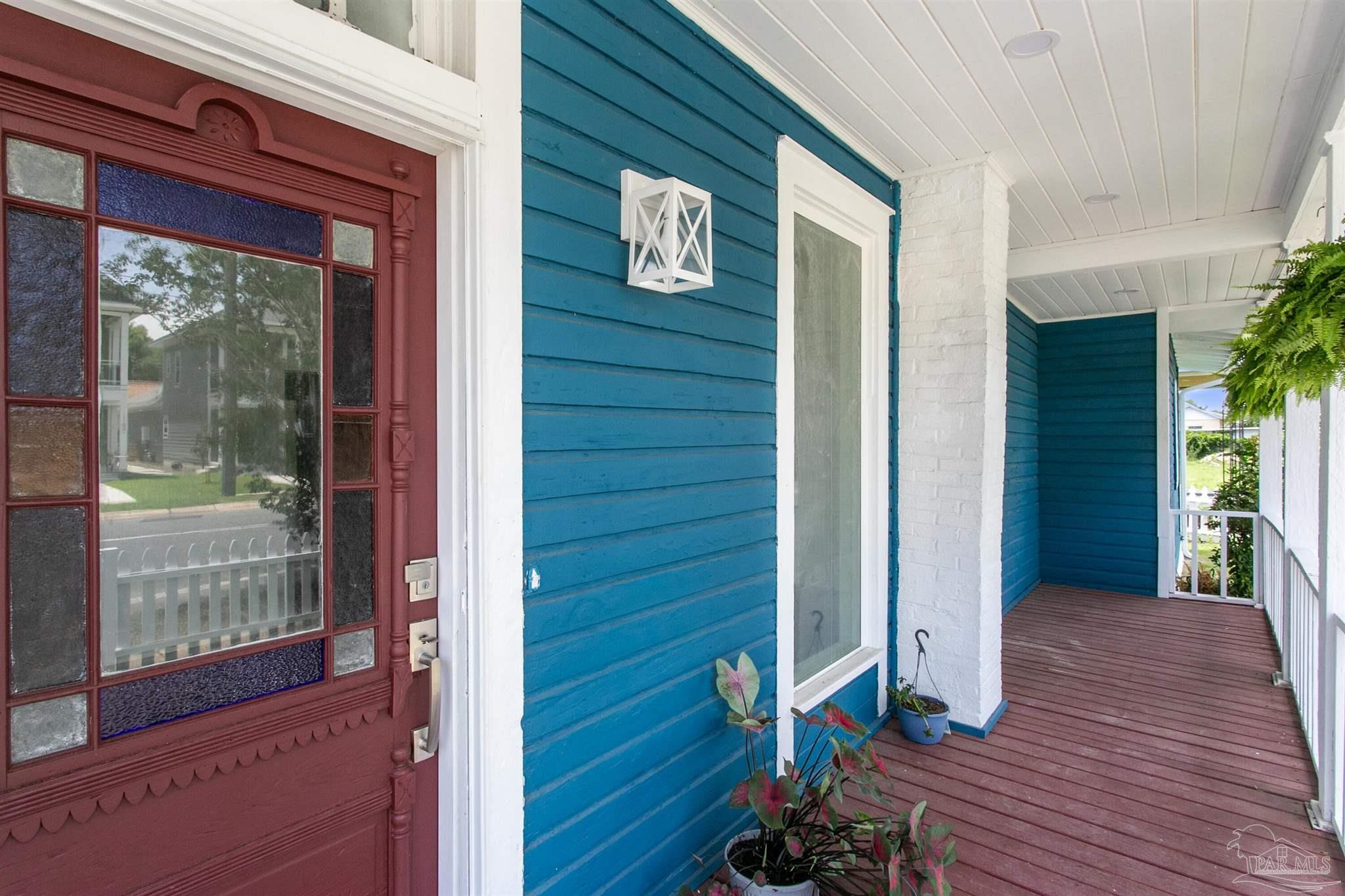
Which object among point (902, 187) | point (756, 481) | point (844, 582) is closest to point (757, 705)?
point (756, 481)

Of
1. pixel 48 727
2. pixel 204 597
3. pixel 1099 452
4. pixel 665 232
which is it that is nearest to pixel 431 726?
pixel 204 597

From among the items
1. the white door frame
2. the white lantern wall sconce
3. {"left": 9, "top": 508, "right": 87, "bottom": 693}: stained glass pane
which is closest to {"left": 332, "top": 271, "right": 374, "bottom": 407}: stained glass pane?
the white door frame

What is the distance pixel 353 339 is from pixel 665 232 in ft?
2.63

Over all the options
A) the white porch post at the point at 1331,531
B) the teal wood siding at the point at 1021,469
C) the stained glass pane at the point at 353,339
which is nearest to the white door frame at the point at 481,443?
the stained glass pane at the point at 353,339

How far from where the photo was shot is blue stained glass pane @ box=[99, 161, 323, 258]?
107 cm

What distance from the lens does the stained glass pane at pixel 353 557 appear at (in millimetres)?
1341

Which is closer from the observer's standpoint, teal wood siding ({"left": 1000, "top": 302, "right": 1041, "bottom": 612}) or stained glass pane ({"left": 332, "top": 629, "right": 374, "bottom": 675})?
stained glass pane ({"left": 332, "top": 629, "right": 374, "bottom": 675})

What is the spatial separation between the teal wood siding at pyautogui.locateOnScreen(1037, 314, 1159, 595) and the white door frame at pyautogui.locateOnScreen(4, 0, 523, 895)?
660 centimetres

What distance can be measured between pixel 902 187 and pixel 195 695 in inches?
135

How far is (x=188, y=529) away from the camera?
1150 mm

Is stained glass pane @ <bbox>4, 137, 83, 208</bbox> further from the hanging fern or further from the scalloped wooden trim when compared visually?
the hanging fern

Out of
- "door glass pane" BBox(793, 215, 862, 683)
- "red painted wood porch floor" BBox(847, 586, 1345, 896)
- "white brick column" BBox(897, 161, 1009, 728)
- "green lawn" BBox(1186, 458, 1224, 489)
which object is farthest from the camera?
"green lawn" BBox(1186, 458, 1224, 489)

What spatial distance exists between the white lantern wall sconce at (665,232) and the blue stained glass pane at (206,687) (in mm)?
1152

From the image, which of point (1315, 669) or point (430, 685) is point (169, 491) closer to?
point (430, 685)
